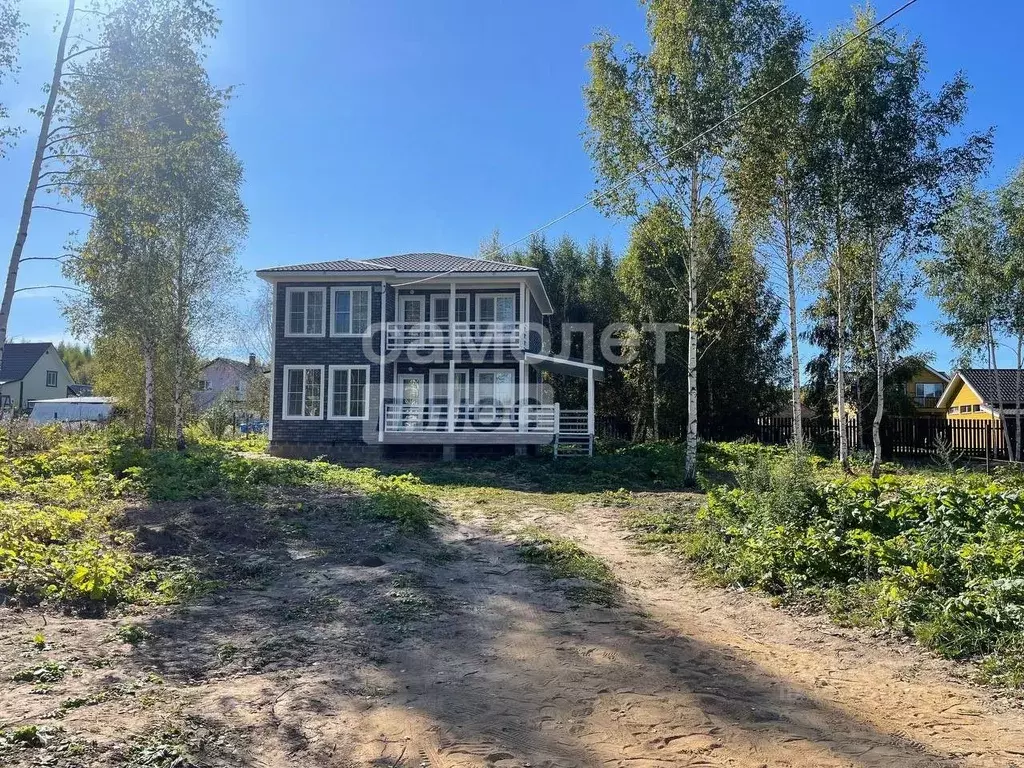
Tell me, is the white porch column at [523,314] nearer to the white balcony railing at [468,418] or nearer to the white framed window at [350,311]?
the white balcony railing at [468,418]

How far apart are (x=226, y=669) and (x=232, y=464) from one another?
1014 cm

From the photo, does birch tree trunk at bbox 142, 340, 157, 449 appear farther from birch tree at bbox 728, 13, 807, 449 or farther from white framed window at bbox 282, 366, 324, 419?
birch tree at bbox 728, 13, 807, 449

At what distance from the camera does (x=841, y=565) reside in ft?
21.7

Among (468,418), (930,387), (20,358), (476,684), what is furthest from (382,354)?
(20,358)

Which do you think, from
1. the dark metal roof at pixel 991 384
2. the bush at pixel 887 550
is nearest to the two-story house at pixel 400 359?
the bush at pixel 887 550

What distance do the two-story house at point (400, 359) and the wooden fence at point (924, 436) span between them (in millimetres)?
10447

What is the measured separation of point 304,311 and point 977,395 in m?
36.6

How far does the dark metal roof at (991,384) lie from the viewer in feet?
99.9

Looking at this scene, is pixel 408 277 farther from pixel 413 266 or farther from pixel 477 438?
pixel 477 438

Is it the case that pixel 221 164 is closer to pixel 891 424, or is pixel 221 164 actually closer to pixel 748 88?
pixel 748 88

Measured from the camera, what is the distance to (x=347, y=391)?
22125 mm

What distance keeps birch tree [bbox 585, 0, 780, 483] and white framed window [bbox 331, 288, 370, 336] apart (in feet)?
31.1

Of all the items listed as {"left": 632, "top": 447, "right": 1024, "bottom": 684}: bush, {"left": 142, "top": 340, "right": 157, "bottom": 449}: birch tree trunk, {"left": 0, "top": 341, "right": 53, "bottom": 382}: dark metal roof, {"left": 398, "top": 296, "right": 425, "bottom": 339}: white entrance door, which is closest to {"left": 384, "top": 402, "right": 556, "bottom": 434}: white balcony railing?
{"left": 398, "top": 296, "right": 425, "bottom": 339}: white entrance door

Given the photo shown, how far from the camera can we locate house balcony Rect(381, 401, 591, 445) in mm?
20875
